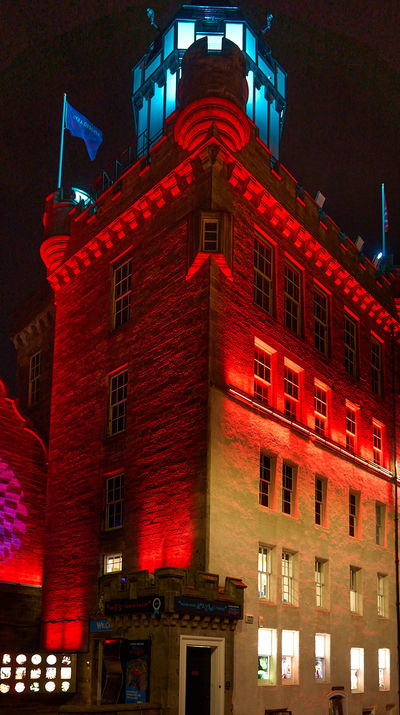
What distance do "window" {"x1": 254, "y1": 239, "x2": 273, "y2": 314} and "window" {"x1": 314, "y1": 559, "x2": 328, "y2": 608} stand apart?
32.7 feet

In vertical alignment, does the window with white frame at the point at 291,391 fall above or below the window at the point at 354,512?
above

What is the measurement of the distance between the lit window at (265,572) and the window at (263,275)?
9.06m

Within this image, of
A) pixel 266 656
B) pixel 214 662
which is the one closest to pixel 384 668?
pixel 266 656

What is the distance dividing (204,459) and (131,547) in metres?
4.49

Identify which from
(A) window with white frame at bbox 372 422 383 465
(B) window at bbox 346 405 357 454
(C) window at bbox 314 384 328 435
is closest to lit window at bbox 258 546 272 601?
(C) window at bbox 314 384 328 435

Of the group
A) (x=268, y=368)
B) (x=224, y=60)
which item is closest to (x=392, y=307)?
(x=268, y=368)

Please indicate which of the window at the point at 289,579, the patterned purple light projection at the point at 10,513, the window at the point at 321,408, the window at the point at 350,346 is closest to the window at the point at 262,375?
the window at the point at 321,408

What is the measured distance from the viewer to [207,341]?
26.3m

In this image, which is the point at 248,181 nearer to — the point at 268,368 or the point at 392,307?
the point at 268,368

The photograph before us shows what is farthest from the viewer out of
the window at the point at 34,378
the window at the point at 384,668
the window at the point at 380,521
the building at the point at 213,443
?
the window at the point at 34,378

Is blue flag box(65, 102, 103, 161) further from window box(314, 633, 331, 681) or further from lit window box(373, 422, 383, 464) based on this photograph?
window box(314, 633, 331, 681)

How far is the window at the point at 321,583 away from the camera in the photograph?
2983 cm

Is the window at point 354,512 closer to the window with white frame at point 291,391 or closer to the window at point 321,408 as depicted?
the window at point 321,408

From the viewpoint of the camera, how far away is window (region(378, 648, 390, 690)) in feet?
108
